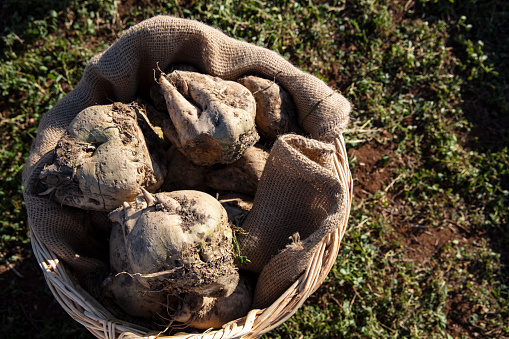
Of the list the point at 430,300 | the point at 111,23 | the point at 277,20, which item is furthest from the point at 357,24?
the point at 430,300

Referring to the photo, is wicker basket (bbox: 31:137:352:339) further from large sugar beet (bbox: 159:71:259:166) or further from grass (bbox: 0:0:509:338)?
grass (bbox: 0:0:509:338)

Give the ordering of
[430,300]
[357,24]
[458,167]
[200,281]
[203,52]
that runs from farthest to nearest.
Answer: [357,24]
[458,167]
[430,300]
[203,52]
[200,281]

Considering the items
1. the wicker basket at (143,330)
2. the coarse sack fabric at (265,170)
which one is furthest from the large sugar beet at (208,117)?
the wicker basket at (143,330)

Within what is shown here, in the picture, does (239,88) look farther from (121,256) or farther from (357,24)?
(357,24)

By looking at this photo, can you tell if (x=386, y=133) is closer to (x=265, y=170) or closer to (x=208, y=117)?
(x=265, y=170)

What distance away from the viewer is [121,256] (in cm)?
243

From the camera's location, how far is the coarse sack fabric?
7.73 ft

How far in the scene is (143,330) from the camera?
2.35 metres

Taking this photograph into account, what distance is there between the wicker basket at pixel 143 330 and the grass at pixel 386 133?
1.01 meters

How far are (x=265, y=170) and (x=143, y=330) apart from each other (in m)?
1.22

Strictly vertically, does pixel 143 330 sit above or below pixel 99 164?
below

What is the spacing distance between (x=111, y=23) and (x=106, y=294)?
2.55 meters

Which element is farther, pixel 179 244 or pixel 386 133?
pixel 386 133

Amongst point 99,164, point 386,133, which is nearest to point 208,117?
point 99,164
